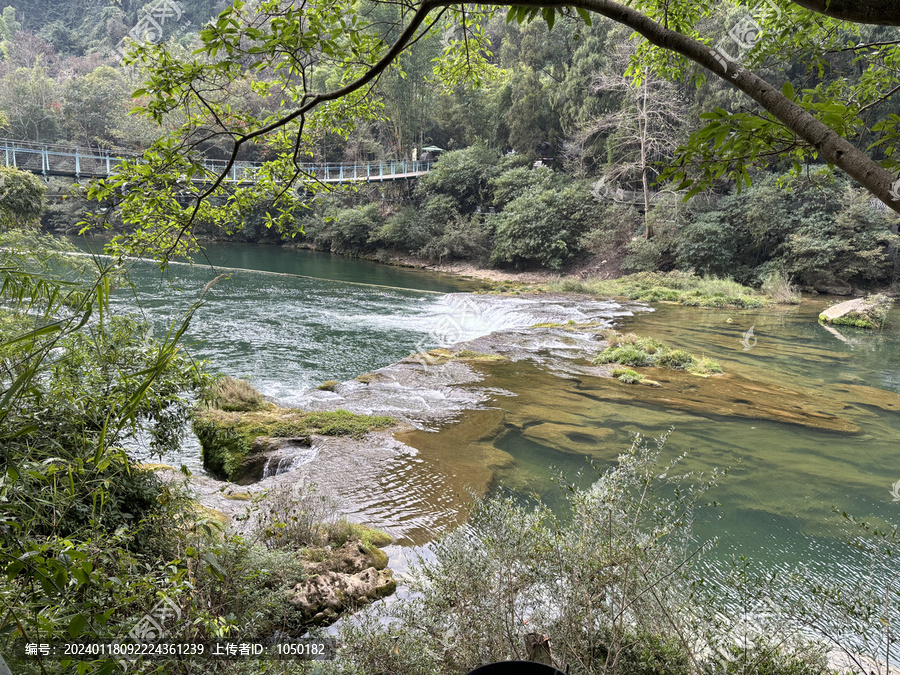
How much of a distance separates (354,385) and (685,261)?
1837 cm

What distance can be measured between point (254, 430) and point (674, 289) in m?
18.4

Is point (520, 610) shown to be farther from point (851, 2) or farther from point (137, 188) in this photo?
point (137, 188)

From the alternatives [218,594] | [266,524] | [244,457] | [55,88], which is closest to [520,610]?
[218,594]

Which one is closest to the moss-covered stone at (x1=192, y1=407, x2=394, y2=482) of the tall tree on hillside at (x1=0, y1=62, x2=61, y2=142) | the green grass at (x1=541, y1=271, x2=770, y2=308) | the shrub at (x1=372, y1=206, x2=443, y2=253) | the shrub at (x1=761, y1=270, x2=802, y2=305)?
the green grass at (x1=541, y1=271, x2=770, y2=308)

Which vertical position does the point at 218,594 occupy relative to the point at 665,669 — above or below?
above

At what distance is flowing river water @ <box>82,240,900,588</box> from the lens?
471cm

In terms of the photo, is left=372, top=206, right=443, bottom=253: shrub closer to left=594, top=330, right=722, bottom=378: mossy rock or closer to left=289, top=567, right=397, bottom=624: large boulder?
left=594, top=330, right=722, bottom=378: mossy rock

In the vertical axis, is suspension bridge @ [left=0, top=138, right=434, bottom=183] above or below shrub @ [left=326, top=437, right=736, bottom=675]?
above

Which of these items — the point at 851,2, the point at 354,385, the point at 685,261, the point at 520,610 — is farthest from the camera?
the point at 685,261

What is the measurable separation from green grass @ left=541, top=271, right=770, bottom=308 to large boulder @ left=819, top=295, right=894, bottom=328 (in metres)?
2.57

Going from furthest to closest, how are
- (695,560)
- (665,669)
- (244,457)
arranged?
(244,457) → (695,560) → (665,669)

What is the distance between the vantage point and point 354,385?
8.16m

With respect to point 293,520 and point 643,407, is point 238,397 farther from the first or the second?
point 643,407

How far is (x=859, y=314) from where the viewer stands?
49.3ft
